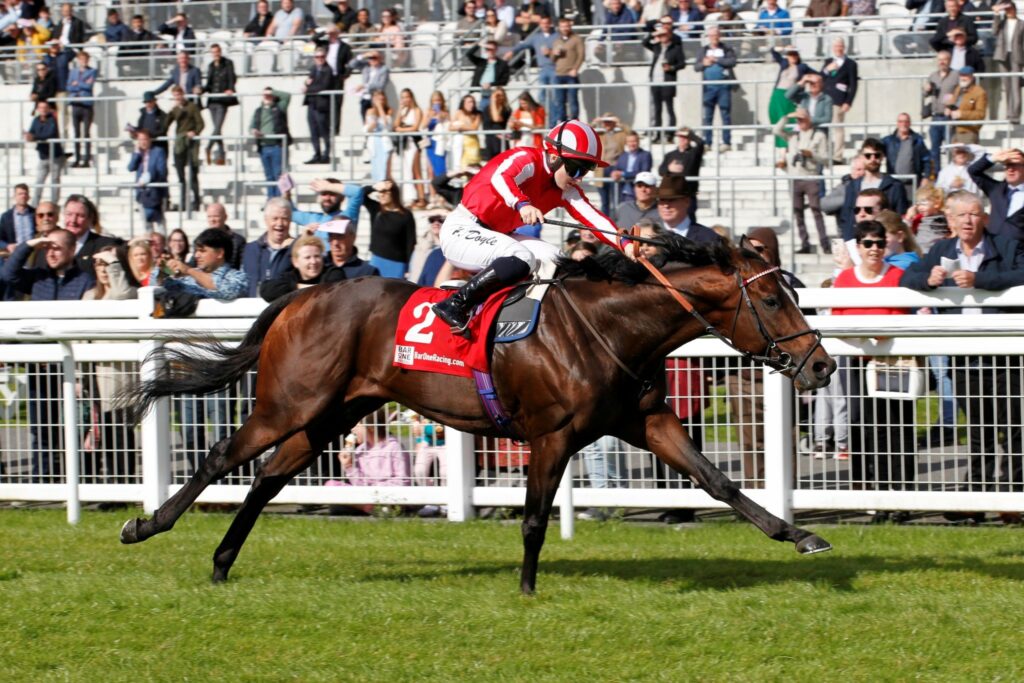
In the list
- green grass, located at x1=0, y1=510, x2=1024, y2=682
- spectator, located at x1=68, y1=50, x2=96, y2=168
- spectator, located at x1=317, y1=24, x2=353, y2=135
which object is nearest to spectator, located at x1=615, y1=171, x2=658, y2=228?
green grass, located at x1=0, y1=510, x2=1024, y2=682

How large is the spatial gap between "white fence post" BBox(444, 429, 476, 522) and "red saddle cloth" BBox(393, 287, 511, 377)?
152 centimetres

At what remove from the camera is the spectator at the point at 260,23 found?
21.1m

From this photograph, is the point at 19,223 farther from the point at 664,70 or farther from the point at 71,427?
the point at 664,70

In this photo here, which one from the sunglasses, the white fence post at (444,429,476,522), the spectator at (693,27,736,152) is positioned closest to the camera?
the sunglasses

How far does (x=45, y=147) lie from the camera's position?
18438mm

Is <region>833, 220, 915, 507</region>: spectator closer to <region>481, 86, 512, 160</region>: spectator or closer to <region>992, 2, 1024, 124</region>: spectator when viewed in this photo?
<region>481, 86, 512, 160</region>: spectator

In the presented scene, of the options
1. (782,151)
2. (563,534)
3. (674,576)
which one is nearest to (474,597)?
(674,576)

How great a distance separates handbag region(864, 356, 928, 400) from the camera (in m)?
7.41

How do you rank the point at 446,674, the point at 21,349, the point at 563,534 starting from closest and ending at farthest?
the point at 446,674
the point at 563,534
the point at 21,349

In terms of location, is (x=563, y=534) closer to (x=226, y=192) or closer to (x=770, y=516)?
(x=770, y=516)

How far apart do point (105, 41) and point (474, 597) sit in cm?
1728

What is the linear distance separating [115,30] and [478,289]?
55.3 feet

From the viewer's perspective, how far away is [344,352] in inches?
268

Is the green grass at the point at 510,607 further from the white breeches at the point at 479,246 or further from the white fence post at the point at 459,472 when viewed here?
the white breeches at the point at 479,246
